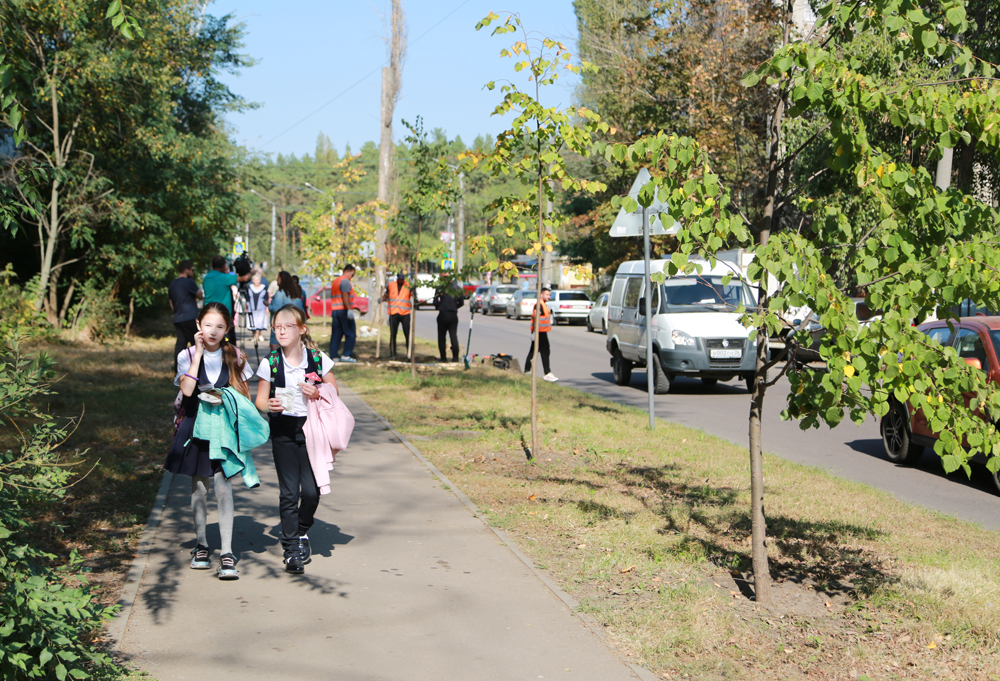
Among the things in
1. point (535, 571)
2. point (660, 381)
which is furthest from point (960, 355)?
point (660, 381)

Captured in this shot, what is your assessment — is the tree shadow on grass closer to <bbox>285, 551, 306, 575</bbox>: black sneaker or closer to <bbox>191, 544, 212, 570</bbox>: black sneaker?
<bbox>285, 551, 306, 575</bbox>: black sneaker

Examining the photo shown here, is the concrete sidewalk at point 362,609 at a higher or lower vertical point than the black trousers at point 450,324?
lower

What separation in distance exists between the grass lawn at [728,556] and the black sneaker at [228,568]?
1.89 meters

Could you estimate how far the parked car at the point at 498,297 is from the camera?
1998 inches

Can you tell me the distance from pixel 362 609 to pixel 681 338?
11.1 m

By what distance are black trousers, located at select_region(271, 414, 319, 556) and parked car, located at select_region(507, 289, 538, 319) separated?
37583mm

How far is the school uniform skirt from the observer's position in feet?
18.5

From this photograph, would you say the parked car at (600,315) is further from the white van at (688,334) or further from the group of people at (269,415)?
the group of people at (269,415)

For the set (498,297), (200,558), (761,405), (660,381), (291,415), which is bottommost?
(200,558)

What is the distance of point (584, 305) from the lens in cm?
4138

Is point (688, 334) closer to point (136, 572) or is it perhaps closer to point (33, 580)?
point (136, 572)

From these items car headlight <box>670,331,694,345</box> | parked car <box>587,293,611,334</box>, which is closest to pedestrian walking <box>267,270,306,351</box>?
car headlight <box>670,331,694,345</box>

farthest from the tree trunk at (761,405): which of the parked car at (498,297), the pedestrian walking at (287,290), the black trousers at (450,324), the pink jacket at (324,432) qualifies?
the parked car at (498,297)

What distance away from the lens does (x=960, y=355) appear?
319 inches
